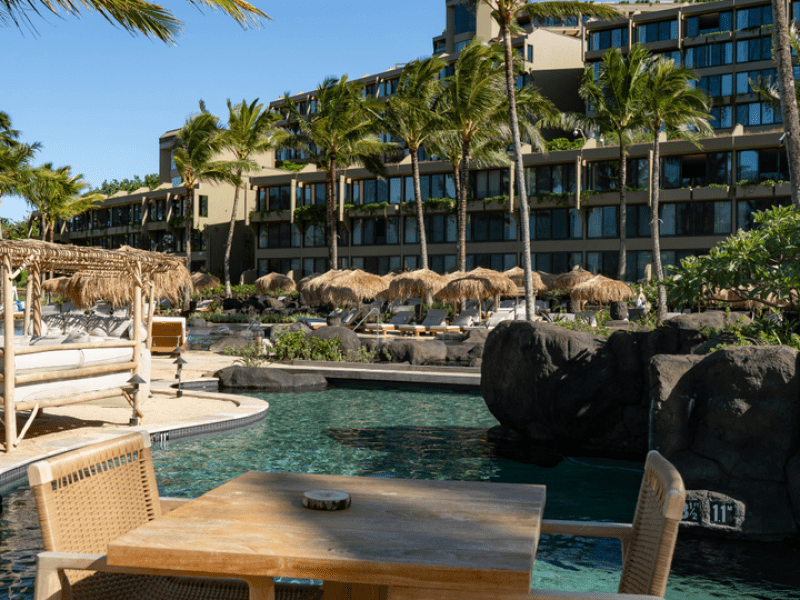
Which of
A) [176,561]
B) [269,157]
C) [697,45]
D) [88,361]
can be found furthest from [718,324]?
[269,157]

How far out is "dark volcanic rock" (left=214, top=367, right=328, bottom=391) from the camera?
518 inches

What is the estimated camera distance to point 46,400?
7590 millimetres

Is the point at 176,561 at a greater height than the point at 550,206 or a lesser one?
lesser

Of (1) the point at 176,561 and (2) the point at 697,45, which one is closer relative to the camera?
(1) the point at 176,561

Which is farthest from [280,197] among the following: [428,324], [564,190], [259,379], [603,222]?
[259,379]

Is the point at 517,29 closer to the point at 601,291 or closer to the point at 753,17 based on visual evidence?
the point at 601,291

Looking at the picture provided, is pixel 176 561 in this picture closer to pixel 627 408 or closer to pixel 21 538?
pixel 21 538

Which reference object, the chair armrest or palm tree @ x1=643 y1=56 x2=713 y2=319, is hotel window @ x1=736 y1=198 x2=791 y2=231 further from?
the chair armrest

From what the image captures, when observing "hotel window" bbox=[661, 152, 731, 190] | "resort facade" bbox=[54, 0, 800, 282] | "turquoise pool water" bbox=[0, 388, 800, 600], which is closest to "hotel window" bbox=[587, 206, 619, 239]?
"resort facade" bbox=[54, 0, 800, 282]

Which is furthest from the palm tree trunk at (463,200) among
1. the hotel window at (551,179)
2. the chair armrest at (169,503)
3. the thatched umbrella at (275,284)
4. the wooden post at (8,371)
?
the chair armrest at (169,503)

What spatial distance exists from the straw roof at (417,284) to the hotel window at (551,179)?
1351 cm

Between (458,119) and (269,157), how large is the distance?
29.1 metres

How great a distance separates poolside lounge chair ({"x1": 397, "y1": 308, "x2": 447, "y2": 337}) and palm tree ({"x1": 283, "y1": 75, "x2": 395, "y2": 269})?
9.36 meters

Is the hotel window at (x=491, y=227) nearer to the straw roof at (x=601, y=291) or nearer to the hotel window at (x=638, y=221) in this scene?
the hotel window at (x=638, y=221)
